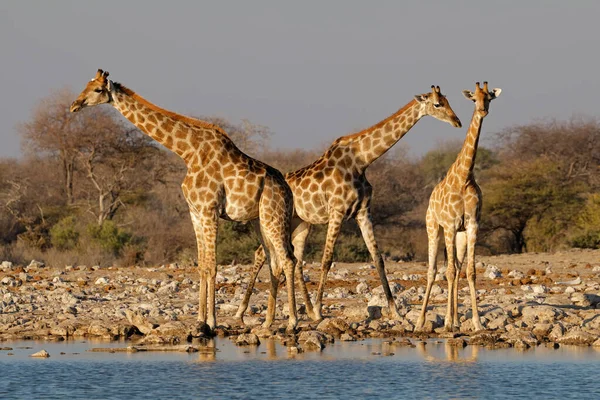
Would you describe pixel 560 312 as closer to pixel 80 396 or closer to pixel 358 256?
pixel 80 396

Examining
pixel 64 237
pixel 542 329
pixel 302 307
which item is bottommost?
pixel 542 329

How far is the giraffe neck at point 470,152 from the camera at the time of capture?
13734 millimetres

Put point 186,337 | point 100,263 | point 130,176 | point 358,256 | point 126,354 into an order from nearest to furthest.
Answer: point 126,354
point 186,337
point 100,263
point 358,256
point 130,176

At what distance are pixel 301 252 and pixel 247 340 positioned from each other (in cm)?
237

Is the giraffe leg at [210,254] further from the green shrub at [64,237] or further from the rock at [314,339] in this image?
the green shrub at [64,237]

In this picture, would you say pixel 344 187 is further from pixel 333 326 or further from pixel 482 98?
pixel 482 98

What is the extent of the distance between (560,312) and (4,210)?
76.6 ft

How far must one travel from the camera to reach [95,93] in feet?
44.5

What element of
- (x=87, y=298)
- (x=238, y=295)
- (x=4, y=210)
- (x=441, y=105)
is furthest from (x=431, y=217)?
(x=4, y=210)

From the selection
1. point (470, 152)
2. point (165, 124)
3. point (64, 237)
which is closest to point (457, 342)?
point (470, 152)

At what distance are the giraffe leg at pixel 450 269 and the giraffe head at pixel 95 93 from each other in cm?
447

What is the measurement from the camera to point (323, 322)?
1410 cm

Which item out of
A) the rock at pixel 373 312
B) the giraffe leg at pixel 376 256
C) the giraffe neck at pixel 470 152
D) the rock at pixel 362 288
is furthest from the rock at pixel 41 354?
the rock at pixel 362 288

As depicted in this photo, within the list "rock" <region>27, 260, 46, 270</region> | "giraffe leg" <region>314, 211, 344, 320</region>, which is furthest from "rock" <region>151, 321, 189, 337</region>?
"rock" <region>27, 260, 46, 270</region>
